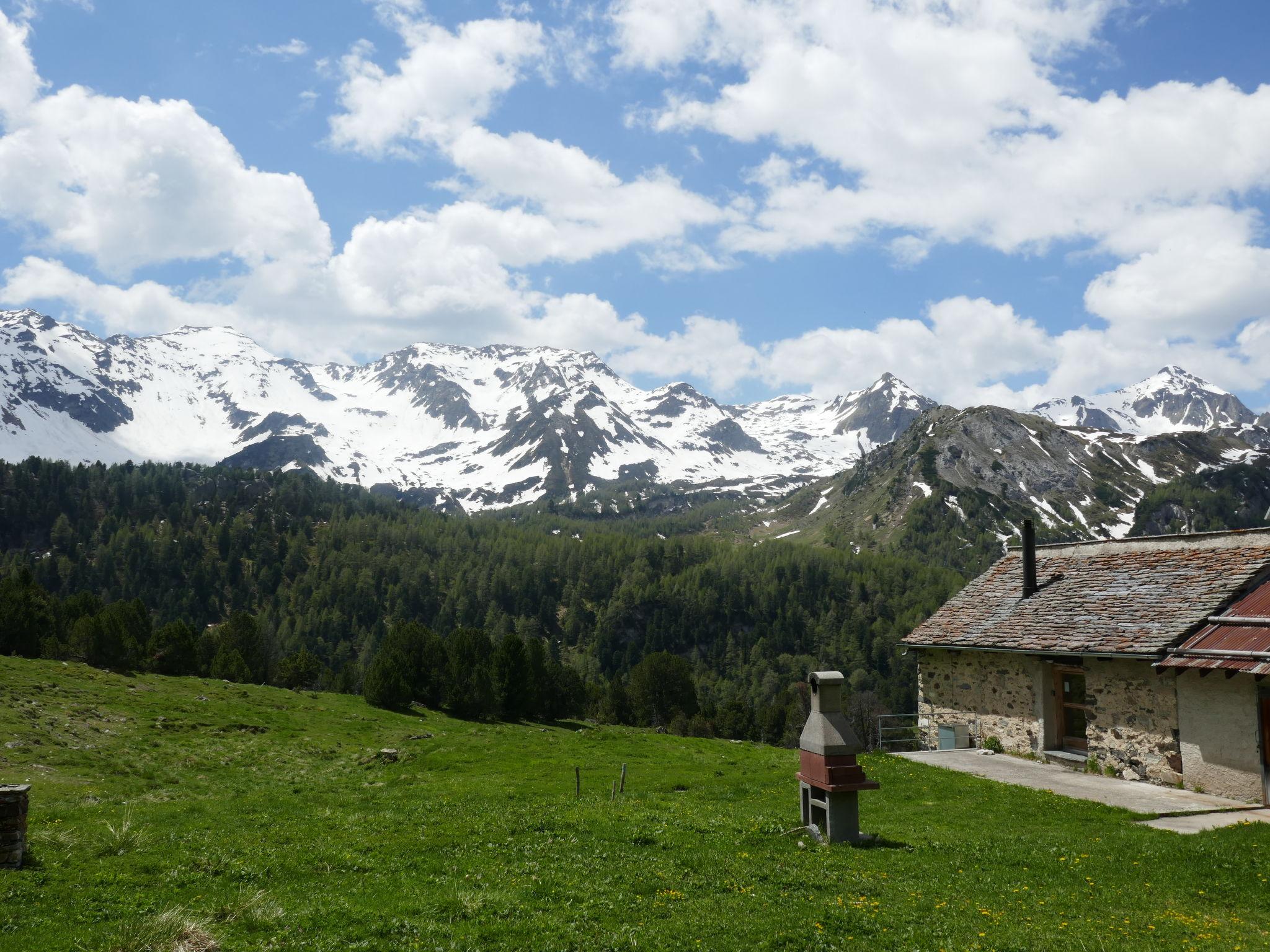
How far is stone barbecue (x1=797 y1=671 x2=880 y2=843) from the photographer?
53.2ft

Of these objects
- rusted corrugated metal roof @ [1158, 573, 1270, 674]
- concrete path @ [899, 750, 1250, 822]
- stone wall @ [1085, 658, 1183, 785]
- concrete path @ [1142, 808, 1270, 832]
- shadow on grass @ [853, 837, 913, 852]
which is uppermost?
rusted corrugated metal roof @ [1158, 573, 1270, 674]

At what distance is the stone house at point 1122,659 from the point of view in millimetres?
22625

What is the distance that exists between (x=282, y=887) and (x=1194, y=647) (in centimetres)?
2551

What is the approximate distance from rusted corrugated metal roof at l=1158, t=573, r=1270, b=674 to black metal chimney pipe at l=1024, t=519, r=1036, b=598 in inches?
345

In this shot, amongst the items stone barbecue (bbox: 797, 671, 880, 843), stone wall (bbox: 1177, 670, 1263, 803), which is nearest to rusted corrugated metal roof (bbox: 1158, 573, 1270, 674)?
stone wall (bbox: 1177, 670, 1263, 803)

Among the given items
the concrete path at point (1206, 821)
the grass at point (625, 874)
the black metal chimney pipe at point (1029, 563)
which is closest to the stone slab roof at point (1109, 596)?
the black metal chimney pipe at point (1029, 563)

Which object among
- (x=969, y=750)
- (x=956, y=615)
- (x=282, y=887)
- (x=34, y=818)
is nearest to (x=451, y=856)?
(x=282, y=887)

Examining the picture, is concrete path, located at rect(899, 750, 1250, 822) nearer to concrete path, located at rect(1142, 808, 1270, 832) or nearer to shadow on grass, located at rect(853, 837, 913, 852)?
concrete path, located at rect(1142, 808, 1270, 832)

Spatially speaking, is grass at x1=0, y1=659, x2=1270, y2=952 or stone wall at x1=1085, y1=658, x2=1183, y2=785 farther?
stone wall at x1=1085, y1=658, x2=1183, y2=785

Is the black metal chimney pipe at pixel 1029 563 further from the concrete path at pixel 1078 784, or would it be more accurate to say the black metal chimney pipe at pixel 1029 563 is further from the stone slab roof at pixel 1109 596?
the concrete path at pixel 1078 784

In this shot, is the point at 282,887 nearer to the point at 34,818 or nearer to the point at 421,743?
the point at 34,818

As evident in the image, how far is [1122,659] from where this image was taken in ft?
84.2

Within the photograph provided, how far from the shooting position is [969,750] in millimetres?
31578

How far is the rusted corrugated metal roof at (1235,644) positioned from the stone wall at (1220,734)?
0.62 metres
